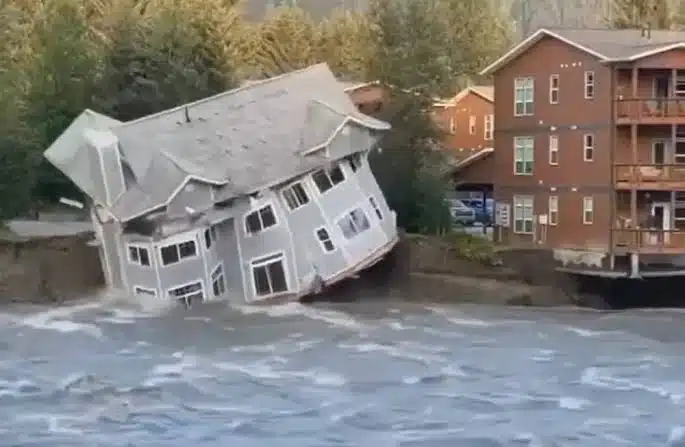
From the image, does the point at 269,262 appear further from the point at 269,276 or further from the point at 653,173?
the point at 653,173

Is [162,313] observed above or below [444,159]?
below

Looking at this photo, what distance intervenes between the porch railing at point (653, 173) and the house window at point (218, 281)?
619 inches

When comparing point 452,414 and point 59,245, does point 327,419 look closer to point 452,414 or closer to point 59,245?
point 452,414

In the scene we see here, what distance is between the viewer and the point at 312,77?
2352 inches

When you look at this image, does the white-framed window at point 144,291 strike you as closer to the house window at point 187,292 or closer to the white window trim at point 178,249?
the house window at point 187,292

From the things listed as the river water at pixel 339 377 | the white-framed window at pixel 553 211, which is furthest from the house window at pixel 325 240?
the white-framed window at pixel 553 211

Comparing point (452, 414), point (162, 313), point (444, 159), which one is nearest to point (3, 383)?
point (452, 414)

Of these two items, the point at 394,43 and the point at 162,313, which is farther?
the point at 394,43

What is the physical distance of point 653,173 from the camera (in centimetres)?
5625

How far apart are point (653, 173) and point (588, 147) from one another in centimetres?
311

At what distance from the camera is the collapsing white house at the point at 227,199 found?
5278 centimetres

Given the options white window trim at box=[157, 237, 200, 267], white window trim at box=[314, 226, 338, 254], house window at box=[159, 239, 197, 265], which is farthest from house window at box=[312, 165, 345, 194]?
house window at box=[159, 239, 197, 265]

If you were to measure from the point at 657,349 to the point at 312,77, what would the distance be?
2177 centimetres

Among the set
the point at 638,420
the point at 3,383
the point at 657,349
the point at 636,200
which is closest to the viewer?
the point at 638,420
